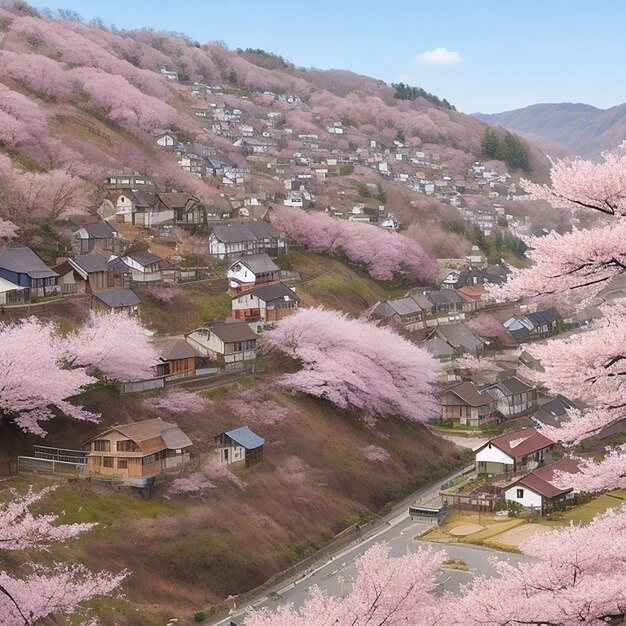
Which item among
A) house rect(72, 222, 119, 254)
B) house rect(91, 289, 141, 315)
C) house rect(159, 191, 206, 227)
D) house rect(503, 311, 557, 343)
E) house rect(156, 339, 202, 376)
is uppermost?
house rect(159, 191, 206, 227)

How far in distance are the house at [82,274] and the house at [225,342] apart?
15.6 ft

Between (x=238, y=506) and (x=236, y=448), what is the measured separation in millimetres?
2686

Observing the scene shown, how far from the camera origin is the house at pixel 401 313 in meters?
52.7

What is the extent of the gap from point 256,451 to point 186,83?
84.1m

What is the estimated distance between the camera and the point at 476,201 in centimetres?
9244

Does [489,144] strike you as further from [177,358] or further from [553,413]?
[177,358]

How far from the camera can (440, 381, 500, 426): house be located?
44.9 metres

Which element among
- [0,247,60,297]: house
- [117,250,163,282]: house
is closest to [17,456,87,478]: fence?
[0,247,60,297]: house

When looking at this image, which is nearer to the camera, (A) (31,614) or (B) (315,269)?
(A) (31,614)

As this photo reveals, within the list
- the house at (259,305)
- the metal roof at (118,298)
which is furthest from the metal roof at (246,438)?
the house at (259,305)

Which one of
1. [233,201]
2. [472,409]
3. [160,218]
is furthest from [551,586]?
[233,201]

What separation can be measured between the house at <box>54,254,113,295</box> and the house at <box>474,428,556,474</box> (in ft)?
58.6

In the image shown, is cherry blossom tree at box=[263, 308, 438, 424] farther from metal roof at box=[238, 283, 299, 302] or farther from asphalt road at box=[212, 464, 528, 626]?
asphalt road at box=[212, 464, 528, 626]

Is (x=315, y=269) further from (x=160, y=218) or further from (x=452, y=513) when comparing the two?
(x=452, y=513)
